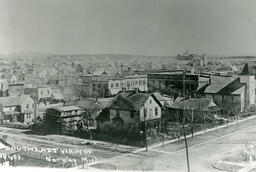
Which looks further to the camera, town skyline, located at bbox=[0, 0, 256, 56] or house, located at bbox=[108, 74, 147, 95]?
house, located at bbox=[108, 74, 147, 95]

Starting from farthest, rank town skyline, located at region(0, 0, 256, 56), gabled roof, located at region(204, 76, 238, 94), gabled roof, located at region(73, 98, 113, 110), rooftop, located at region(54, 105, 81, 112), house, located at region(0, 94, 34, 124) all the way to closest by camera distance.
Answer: house, located at region(0, 94, 34, 124) < rooftop, located at region(54, 105, 81, 112) < gabled roof, located at region(73, 98, 113, 110) < gabled roof, located at region(204, 76, 238, 94) < town skyline, located at region(0, 0, 256, 56)

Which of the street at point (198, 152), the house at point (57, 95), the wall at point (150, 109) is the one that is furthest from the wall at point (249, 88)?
the house at point (57, 95)

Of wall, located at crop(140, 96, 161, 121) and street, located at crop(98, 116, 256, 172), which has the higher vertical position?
wall, located at crop(140, 96, 161, 121)

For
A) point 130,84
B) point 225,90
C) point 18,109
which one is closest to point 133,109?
point 130,84

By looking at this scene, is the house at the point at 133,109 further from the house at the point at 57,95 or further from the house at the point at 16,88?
the house at the point at 16,88

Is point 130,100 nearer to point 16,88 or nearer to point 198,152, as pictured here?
point 198,152

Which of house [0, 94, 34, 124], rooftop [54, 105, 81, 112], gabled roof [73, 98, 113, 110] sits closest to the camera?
gabled roof [73, 98, 113, 110]

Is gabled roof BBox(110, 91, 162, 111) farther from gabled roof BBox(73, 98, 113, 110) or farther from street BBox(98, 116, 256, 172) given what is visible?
street BBox(98, 116, 256, 172)

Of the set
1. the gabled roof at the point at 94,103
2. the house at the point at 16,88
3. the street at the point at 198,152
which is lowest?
the street at the point at 198,152

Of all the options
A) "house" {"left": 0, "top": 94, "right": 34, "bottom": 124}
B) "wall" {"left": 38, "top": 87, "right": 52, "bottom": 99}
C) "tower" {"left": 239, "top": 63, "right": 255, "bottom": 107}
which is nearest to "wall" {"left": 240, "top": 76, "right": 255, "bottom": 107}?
"tower" {"left": 239, "top": 63, "right": 255, "bottom": 107}
